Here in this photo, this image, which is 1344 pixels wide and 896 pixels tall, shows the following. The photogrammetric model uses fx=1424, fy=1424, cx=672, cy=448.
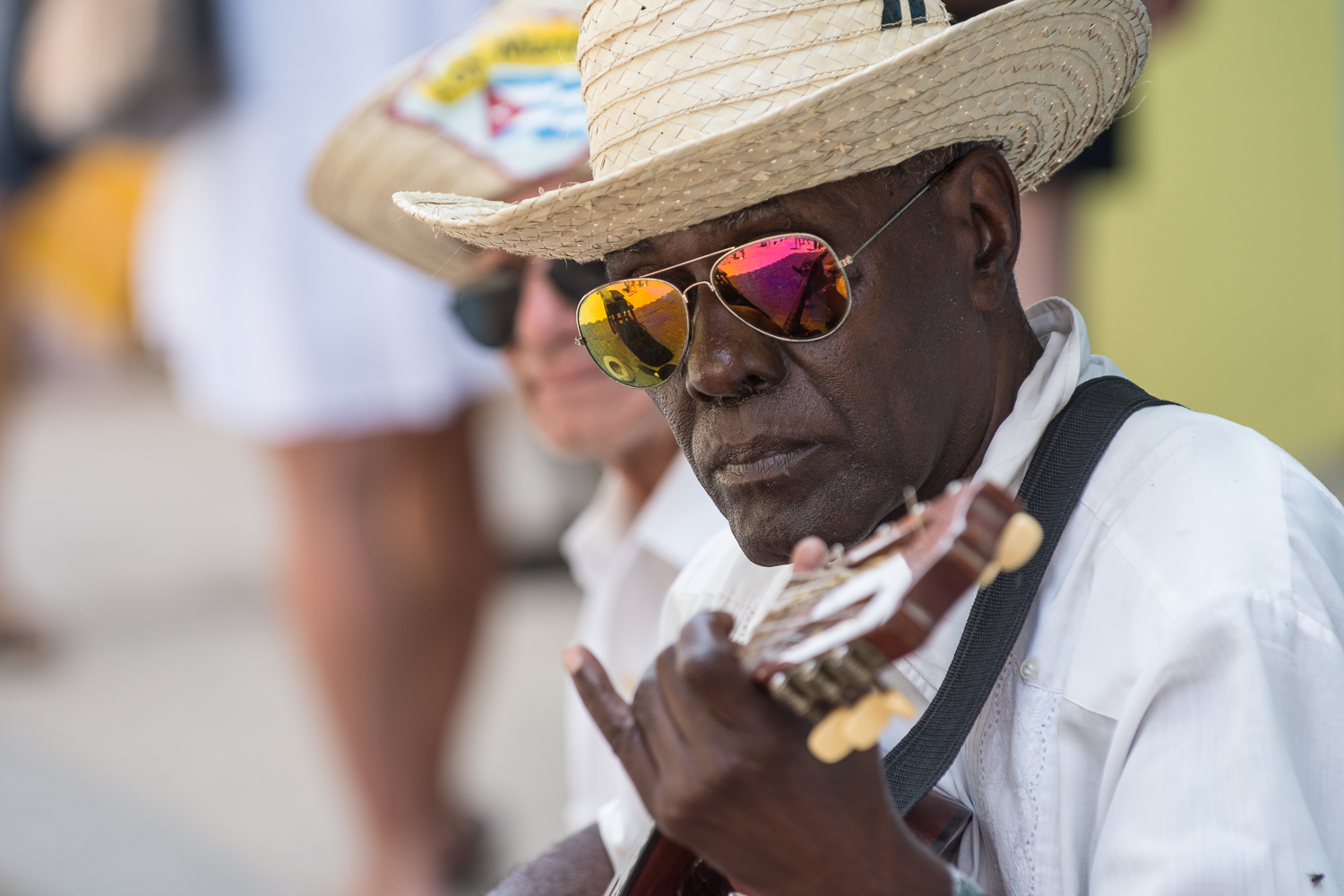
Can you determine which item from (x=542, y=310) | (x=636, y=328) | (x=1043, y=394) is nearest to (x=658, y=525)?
(x=542, y=310)

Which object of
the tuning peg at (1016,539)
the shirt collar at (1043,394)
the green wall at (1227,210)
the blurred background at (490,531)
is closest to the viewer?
the tuning peg at (1016,539)

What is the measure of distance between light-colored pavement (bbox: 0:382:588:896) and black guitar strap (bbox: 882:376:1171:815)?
9.44 ft

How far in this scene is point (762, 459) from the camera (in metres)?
1.58

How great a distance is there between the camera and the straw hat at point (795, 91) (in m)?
1.43

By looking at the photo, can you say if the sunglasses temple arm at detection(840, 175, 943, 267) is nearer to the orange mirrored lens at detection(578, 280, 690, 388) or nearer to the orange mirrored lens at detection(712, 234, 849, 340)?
the orange mirrored lens at detection(712, 234, 849, 340)

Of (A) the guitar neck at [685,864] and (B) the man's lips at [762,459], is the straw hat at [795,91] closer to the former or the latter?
(B) the man's lips at [762,459]

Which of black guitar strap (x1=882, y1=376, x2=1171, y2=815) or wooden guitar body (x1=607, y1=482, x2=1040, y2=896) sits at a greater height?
wooden guitar body (x1=607, y1=482, x2=1040, y2=896)

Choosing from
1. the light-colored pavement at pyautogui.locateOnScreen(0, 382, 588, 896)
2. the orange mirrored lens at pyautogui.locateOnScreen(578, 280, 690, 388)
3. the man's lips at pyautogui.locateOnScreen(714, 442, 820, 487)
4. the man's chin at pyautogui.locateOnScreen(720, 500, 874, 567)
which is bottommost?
the light-colored pavement at pyautogui.locateOnScreen(0, 382, 588, 896)

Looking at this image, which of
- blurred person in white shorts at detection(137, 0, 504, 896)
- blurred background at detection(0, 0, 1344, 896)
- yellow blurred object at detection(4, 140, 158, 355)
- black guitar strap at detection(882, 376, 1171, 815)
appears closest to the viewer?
black guitar strap at detection(882, 376, 1171, 815)

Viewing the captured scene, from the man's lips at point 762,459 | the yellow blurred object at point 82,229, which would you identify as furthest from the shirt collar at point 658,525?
the yellow blurred object at point 82,229

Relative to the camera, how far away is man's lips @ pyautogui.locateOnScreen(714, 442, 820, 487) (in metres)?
1.56

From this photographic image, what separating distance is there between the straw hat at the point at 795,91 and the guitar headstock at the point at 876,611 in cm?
46

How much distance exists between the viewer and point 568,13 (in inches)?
109

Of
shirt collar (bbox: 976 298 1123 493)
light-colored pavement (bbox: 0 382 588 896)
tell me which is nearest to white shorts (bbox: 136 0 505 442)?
light-colored pavement (bbox: 0 382 588 896)
